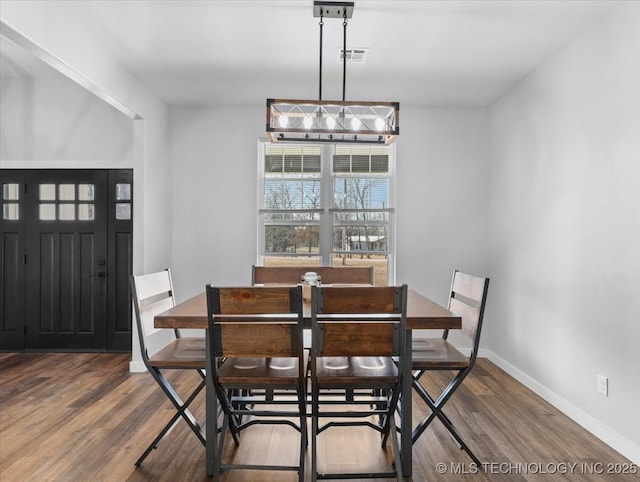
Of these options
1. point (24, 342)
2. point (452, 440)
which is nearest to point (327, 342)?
point (452, 440)

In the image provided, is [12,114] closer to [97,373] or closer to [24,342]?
[24,342]

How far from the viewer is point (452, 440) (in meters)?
2.77

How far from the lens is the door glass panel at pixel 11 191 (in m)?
4.84

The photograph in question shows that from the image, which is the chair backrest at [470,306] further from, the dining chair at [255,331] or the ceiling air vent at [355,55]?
the ceiling air vent at [355,55]

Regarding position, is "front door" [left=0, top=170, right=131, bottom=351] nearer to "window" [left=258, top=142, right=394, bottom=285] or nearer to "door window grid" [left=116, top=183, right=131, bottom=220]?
"door window grid" [left=116, top=183, right=131, bottom=220]

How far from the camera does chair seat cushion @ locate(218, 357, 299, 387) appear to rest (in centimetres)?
219

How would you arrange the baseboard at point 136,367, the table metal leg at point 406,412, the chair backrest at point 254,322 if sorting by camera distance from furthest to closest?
the baseboard at point 136,367, the table metal leg at point 406,412, the chair backrest at point 254,322

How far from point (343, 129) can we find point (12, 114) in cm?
379

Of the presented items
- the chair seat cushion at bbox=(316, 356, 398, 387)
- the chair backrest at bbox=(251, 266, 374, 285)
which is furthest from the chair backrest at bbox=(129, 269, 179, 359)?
the chair seat cushion at bbox=(316, 356, 398, 387)

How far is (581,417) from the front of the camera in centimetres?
307

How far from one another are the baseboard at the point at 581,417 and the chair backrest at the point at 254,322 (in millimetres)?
1975

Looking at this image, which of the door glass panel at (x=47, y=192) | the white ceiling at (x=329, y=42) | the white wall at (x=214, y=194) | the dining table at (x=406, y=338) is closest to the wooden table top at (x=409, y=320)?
the dining table at (x=406, y=338)

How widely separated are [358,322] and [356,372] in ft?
1.09

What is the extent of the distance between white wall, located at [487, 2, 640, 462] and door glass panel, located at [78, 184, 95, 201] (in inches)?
162
